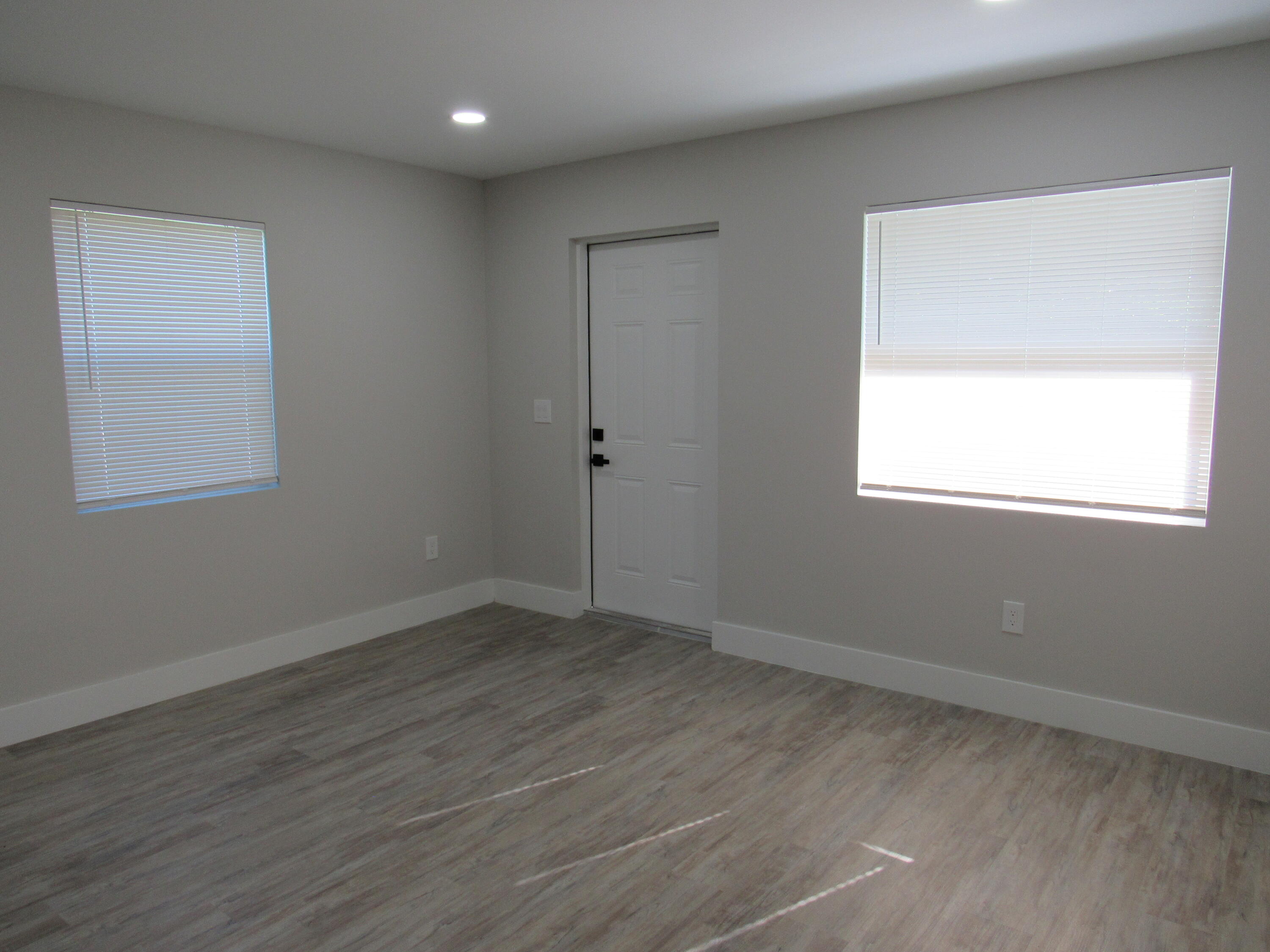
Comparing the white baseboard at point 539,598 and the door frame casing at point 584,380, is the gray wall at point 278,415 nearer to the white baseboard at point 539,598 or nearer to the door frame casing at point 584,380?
the white baseboard at point 539,598

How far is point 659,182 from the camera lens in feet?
13.8

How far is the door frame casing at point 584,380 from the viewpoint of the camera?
15.2 feet

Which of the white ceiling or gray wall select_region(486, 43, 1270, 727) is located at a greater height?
the white ceiling

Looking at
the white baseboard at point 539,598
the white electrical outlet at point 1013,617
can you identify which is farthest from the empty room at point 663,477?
the white baseboard at point 539,598

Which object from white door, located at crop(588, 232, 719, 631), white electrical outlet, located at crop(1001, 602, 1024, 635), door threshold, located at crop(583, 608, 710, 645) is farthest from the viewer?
door threshold, located at crop(583, 608, 710, 645)

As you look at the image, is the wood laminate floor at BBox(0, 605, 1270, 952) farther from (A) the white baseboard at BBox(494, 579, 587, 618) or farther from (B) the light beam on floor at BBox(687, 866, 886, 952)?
(A) the white baseboard at BBox(494, 579, 587, 618)

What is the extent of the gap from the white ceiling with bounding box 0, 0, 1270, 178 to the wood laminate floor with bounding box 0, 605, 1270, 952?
2476 mm

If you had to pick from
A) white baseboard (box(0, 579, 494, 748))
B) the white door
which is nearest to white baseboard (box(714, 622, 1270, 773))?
the white door

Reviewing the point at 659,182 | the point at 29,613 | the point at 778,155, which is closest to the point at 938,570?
the point at 778,155

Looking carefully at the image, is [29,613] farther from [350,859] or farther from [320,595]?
[350,859]

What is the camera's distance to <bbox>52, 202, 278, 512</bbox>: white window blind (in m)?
3.41

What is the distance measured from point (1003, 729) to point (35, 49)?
4.20 m

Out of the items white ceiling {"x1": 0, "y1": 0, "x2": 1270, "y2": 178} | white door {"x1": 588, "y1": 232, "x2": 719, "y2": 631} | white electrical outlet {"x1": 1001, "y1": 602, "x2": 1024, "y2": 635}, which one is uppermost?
white ceiling {"x1": 0, "y1": 0, "x2": 1270, "y2": 178}

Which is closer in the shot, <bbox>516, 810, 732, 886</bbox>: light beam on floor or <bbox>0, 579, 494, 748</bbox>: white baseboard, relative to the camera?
<bbox>516, 810, 732, 886</bbox>: light beam on floor
